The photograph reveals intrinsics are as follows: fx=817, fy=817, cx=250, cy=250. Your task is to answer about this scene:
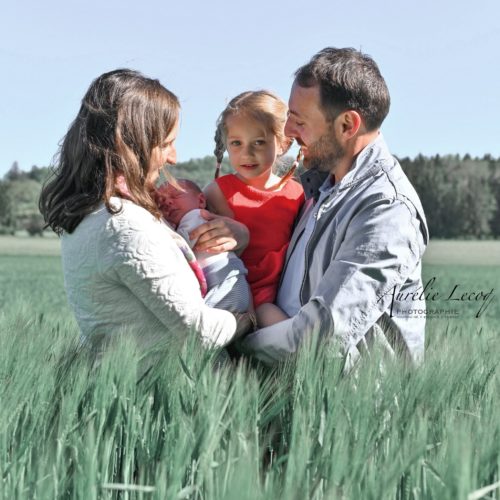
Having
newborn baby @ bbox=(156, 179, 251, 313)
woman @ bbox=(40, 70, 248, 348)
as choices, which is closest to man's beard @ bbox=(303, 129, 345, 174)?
newborn baby @ bbox=(156, 179, 251, 313)

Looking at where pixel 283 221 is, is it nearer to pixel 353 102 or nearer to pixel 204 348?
pixel 353 102

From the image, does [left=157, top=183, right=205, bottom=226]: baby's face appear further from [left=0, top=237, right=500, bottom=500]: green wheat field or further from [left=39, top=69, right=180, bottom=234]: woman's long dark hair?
[left=0, top=237, right=500, bottom=500]: green wheat field

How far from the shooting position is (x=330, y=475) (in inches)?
61.1

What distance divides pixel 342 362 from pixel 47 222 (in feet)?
3.24

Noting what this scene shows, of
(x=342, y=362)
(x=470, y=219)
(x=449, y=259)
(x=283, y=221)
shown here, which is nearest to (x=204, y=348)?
(x=342, y=362)

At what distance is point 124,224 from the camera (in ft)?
7.23

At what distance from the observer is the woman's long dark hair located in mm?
2305

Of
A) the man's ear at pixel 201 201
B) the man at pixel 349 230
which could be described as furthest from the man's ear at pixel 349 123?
the man's ear at pixel 201 201

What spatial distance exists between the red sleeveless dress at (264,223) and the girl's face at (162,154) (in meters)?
0.60

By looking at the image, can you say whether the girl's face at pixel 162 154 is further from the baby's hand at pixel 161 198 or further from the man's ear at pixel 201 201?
the man's ear at pixel 201 201

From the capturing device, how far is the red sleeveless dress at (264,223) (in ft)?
9.33

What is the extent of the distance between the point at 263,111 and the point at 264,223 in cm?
41

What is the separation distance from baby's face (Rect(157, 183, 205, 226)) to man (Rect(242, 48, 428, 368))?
38 centimetres

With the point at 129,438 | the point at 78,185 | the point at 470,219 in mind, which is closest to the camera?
the point at 129,438
